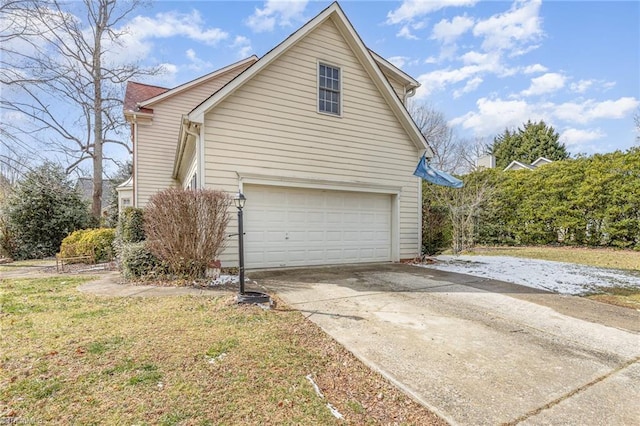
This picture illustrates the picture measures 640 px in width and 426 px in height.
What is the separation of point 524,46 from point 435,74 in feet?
33.7

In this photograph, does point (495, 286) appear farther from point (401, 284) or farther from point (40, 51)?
point (40, 51)

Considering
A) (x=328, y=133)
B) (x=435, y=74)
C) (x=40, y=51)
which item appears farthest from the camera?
(x=435, y=74)

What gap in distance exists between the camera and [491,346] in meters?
3.51

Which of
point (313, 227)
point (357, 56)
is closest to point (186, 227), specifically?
point (313, 227)

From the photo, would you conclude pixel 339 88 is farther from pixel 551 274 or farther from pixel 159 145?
pixel 159 145

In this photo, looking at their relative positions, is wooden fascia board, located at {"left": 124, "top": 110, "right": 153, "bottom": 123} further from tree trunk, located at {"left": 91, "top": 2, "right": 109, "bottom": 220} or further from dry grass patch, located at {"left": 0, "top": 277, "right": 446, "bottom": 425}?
dry grass patch, located at {"left": 0, "top": 277, "right": 446, "bottom": 425}

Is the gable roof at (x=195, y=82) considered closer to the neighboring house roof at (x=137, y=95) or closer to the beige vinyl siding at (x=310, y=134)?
the neighboring house roof at (x=137, y=95)

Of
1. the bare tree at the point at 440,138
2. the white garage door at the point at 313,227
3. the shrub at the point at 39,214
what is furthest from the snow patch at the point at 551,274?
the bare tree at the point at 440,138

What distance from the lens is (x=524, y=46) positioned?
1289 centimetres

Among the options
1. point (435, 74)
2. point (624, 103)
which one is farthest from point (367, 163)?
point (624, 103)

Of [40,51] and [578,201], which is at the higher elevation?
[40,51]

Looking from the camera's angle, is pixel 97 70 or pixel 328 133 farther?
pixel 97 70

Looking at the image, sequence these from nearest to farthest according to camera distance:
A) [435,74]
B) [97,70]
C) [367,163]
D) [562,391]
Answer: [562,391] → [367,163] → [97,70] → [435,74]

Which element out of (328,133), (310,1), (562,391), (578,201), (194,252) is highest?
(310,1)
